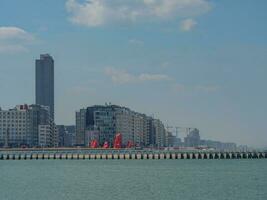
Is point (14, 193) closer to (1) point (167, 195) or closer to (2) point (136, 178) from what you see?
(1) point (167, 195)

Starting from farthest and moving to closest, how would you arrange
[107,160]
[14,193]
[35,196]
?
1. [107,160]
2. [14,193]
3. [35,196]

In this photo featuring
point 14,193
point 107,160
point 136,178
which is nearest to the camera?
point 14,193

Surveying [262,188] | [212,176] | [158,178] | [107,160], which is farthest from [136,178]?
[107,160]

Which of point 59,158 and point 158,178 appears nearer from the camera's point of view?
point 158,178

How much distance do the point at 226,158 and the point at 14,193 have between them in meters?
96.5

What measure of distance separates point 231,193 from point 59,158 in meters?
102

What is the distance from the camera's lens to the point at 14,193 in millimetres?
69938

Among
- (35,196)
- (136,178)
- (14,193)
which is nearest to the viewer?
(35,196)

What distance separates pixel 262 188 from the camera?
7419 centimetres

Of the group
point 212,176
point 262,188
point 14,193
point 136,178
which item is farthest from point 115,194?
point 212,176

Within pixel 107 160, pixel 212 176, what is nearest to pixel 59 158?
pixel 107 160

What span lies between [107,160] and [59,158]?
43.9 ft

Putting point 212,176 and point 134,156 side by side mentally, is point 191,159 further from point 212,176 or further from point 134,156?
point 212,176

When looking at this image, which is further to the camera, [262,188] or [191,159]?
[191,159]
